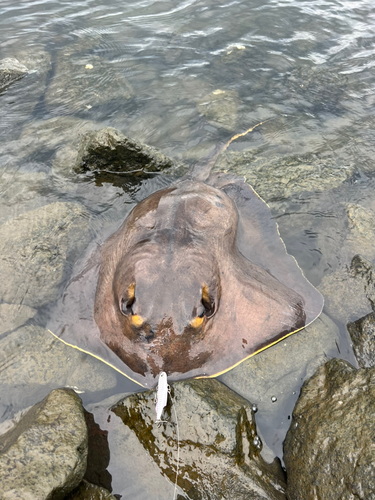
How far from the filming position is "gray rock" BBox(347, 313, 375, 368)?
4403mm

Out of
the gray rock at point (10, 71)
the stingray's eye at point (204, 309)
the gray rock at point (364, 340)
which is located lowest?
the gray rock at point (364, 340)

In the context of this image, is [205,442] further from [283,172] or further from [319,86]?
[319,86]

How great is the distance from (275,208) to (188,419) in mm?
3720

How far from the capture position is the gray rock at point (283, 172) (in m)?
6.55

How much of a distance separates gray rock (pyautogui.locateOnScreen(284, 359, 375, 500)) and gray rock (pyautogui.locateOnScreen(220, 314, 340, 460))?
164 mm

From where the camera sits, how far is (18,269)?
5328 millimetres

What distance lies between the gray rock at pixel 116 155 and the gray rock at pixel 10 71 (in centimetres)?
378

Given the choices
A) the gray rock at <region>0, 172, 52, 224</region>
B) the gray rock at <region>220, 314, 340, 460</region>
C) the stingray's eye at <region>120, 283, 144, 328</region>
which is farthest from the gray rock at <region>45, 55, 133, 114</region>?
the gray rock at <region>220, 314, 340, 460</region>

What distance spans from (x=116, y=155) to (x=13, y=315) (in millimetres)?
3008

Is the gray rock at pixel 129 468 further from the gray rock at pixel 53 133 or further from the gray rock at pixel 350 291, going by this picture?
the gray rock at pixel 53 133

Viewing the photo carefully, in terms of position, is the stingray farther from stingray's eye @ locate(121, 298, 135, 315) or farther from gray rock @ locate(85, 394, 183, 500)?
gray rock @ locate(85, 394, 183, 500)

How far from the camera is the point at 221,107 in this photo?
27.4ft

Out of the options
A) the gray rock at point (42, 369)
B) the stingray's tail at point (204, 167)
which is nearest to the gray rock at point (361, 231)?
the stingray's tail at point (204, 167)

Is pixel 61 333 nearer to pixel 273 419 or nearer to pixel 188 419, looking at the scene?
pixel 188 419
